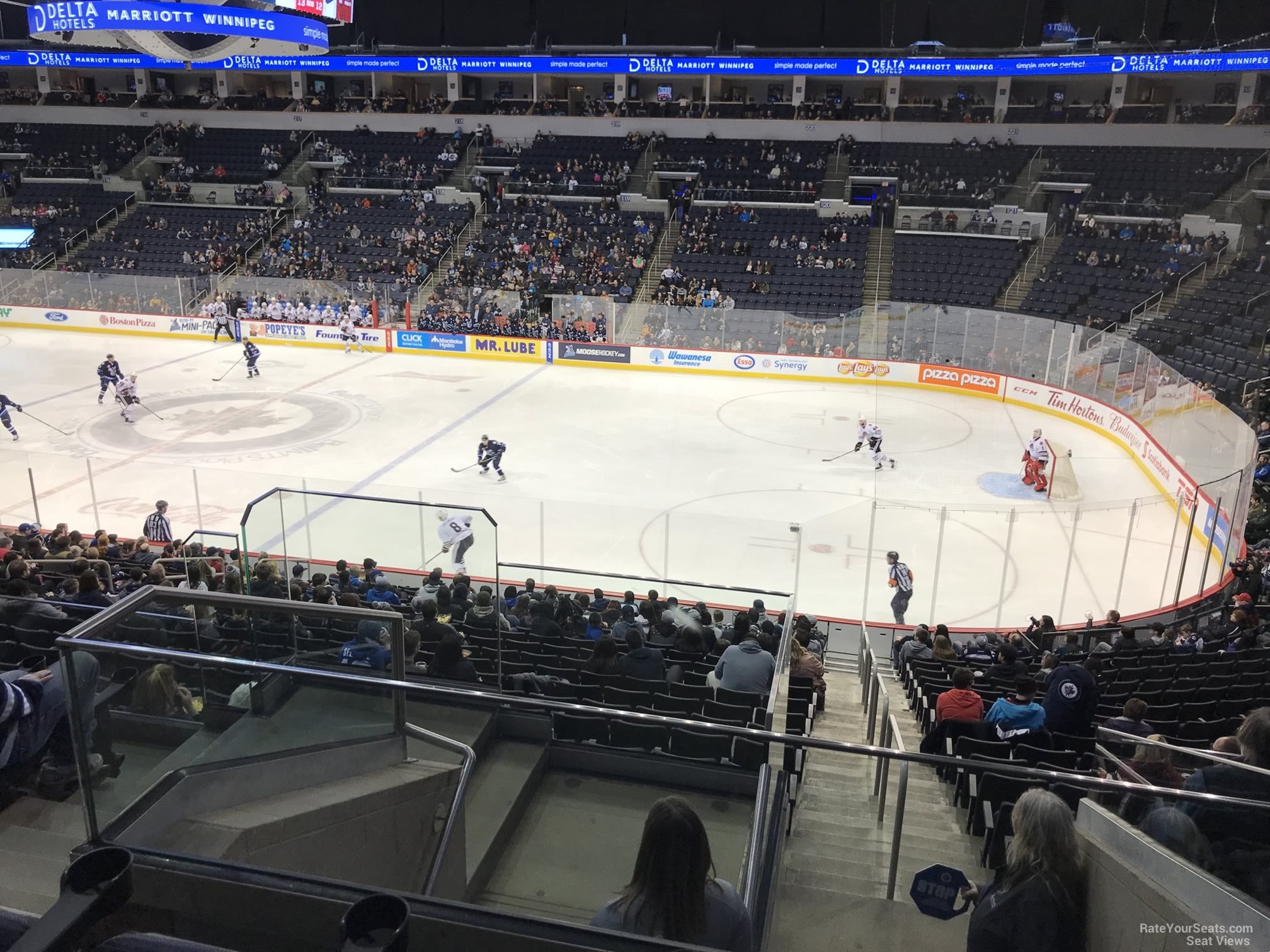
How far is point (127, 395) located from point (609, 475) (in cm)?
1162

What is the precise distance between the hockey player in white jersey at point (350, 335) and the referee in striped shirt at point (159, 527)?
16.9 m

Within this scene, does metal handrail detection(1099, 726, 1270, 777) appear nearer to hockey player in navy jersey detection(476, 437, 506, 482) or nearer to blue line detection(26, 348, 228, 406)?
hockey player in navy jersey detection(476, 437, 506, 482)

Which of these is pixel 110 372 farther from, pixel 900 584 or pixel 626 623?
pixel 900 584

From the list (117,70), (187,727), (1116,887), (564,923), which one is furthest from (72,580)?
(117,70)

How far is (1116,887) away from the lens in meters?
2.58

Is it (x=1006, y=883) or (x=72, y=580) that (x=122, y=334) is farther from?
(x=1006, y=883)

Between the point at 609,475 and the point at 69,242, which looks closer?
the point at 609,475

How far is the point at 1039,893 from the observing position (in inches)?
104

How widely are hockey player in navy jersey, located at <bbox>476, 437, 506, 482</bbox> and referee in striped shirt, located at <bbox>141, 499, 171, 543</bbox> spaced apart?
18.5ft

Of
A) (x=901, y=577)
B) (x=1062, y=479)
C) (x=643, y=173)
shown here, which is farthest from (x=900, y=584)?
(x=643, y=173)

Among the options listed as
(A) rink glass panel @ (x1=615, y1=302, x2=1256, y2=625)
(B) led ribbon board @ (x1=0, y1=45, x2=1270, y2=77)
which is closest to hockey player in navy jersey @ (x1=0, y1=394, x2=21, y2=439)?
(B) led ribbon board @ (x1=0, y1=45, x2=1270, y2=77)

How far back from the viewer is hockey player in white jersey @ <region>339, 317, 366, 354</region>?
1187 inches

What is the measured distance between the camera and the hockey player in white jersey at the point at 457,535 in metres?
10.6

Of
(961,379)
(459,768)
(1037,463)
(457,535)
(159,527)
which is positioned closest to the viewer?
(459,768)
